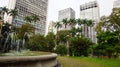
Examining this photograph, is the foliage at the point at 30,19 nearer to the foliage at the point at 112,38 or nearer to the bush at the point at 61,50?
the bush at the point at 61,50

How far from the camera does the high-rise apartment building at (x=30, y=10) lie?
105m

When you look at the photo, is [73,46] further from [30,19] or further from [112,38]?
[30,19]

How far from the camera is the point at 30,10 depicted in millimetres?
126875

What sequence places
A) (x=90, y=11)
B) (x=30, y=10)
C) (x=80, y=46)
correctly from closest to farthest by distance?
(x=80, y=46) < (x=30, y=10) < (x=90, y=11)

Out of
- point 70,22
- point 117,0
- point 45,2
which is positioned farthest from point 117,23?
point 45,2

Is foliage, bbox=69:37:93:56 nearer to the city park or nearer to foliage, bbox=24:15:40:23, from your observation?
the city park

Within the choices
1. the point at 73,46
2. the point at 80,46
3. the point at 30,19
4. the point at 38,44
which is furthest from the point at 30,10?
the point at 80,46

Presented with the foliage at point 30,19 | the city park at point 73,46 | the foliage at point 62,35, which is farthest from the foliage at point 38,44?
the foliage at point 30,19

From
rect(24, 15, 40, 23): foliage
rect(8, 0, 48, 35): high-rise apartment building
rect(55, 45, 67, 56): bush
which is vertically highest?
rect(8, 0, 48, 35): high-rise apartment building

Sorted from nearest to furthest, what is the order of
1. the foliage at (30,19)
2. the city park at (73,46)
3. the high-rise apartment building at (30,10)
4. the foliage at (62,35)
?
the city park at (73,46) → the foliage at (62,35) → the foliage at (30,19) → the high-rise apartment building at (30,10)

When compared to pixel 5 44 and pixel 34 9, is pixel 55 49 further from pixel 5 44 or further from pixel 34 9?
pixel 34 9

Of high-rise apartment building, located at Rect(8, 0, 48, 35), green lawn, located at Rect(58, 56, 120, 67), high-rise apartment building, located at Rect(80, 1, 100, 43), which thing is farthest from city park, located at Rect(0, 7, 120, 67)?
high-rise apartment building, located at Rect(80, 1, 100, 43)

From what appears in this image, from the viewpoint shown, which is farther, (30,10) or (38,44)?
(30,10)

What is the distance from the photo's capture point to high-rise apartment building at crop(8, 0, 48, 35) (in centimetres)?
10544
